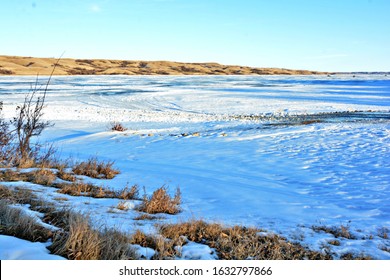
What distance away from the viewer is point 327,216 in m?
5.89

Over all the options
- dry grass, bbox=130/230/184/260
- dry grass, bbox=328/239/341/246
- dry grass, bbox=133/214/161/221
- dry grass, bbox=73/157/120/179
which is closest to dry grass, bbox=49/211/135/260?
dry grass, bbox=130/230/184/260

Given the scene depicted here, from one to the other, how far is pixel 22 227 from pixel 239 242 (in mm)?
2198

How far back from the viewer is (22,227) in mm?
3746

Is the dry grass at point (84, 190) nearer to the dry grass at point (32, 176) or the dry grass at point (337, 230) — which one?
the dry grass at point (32, 176)

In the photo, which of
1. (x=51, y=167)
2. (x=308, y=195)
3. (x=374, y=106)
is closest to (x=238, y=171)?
(x=308, y=195)

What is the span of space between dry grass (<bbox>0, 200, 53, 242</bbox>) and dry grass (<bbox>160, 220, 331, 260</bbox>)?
128cm

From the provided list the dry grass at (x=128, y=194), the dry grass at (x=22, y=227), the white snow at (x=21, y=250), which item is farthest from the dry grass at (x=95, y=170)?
the white snow at (x=21, y=250)

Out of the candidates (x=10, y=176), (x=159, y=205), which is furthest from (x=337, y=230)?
(x=10, y=176)

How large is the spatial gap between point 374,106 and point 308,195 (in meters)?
17.7

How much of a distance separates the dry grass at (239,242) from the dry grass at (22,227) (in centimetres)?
128

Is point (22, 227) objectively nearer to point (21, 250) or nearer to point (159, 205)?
point (21, 250)

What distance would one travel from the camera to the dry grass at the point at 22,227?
3.69m

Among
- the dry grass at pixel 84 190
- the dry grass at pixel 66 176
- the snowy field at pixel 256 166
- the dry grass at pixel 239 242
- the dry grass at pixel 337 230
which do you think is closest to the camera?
the dry grass at pixel 239 242

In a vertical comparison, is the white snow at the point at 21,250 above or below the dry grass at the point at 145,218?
above
